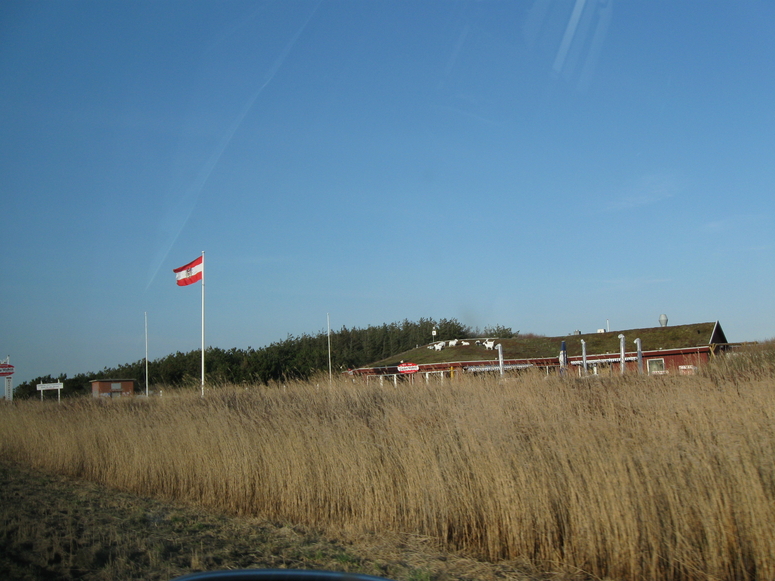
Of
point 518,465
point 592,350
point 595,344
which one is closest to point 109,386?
point 592,350

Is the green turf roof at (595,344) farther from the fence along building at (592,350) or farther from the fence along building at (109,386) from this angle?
the fence along building at (109,386)

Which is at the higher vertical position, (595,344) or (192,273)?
(192,273)

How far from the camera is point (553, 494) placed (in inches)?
241

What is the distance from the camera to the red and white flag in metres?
21.4

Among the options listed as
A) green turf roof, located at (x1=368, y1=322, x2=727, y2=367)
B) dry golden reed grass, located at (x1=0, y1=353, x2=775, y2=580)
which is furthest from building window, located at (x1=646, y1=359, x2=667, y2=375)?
green turf roof, located at (x1=368, y1=322, x2=727, y2=367)

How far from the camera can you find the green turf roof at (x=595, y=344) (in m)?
32.2

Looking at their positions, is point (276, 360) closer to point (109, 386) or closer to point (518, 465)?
point (109, 386)

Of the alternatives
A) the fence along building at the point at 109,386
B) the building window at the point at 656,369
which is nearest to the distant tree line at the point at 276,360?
the fence along building at the point at 109,386

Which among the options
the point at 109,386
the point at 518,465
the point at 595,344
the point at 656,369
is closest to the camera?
the point at 518,465

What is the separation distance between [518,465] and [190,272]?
1793cm

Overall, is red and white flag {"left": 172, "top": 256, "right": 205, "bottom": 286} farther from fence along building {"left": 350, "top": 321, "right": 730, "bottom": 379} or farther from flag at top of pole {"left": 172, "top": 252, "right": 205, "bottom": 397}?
fence along building {"left": 350, "top": 321, "right": 730, "bottom": 379}

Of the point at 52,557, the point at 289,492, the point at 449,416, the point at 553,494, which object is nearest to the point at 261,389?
the point at 289,492

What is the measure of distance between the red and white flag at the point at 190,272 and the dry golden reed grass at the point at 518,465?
9819 mm

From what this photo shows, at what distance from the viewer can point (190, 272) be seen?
22031 millimetres
